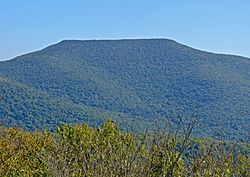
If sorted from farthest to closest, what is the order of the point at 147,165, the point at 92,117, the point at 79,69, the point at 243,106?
1. the point at 79,69
2. the point at 243,106
3. the point at 92,117
4. the point at 147,165

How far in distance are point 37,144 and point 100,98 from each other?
384 ft

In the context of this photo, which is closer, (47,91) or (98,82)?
(47,91)

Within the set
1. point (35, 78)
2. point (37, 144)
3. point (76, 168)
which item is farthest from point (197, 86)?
point (76, 168)

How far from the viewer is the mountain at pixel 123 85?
371ft

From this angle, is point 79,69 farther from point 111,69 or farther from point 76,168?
point 76,168

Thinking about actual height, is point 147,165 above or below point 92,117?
above

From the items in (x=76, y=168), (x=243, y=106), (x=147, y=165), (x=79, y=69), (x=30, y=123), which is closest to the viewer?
(x=147, y=165)

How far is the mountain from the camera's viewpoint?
11306 cm

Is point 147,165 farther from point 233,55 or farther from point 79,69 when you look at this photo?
point 233,55

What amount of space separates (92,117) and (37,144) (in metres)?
86.4

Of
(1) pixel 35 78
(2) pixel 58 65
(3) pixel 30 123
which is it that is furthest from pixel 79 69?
(3) pixel 30 123

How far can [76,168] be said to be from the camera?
970cm

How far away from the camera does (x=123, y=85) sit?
16388cm

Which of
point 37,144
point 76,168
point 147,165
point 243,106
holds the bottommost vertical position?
point 243,106
